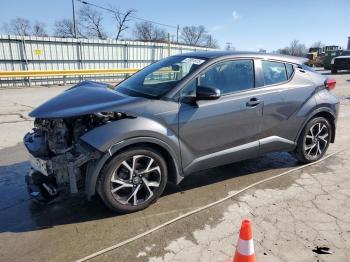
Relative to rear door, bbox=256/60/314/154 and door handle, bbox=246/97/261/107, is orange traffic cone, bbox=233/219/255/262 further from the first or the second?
rear door, bbox=256/60/314/154

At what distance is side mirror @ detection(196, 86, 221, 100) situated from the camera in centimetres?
352

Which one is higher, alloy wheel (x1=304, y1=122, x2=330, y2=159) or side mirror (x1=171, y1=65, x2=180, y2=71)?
side mirror (x1=171, y1=65, x2=180, y2=71)

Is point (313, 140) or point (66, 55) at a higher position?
point (66, 55)

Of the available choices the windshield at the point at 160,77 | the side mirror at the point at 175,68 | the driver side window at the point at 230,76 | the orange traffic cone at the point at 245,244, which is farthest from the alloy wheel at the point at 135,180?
the orange traffic cone at the point at 245,244

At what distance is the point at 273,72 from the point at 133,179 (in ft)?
7.96

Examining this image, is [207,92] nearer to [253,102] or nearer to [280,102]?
[253,102]

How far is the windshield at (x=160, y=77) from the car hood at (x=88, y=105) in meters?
0.30

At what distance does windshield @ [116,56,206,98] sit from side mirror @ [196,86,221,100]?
0.31 metres

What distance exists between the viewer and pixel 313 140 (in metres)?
4.86

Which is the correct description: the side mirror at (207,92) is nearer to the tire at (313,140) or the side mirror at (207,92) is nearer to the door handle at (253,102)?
the door handle at (253,102)

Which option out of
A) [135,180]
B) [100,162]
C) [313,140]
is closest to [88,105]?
[100,162]

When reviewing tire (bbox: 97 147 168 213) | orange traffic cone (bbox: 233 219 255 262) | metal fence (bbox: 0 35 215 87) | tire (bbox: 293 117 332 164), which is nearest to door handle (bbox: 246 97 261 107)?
tire (bbox: 293 117 332 164)

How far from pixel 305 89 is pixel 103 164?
3.08 meters

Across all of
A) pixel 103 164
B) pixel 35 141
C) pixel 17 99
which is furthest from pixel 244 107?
pixel 17 99
